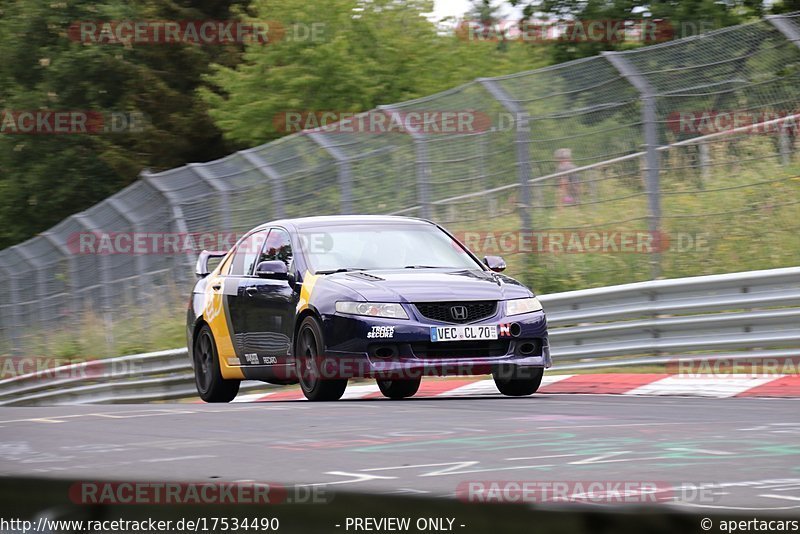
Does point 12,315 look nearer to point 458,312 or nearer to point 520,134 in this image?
point 520,134

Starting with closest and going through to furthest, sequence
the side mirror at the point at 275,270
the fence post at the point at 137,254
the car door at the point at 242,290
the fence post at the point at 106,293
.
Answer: the side mirror at the point at 275,270 → the car door at the point at 242,290 → the fence post at the point at 137,254 → the fence post at the point at 106,293

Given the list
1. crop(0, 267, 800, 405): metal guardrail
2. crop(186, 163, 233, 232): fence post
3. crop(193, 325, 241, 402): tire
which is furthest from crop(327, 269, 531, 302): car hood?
crop(186, 163, 233, 232): fence post

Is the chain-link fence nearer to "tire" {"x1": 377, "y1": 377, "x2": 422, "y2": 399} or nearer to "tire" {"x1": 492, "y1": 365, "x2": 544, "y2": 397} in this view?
"tire" {"x1": 377, "y1": 377, "x2": 422, "y2": 399}

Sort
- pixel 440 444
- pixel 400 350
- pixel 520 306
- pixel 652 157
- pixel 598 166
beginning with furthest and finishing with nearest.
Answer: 1. pixel 598 166
2. pixel 652 157
3. pixel 520 306
4. pixel 400 350
5. pixel 440 444

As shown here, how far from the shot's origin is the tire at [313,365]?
32.6 ft

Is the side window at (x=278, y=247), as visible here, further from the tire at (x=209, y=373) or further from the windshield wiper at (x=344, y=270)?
the tire at (x=209, y=373)

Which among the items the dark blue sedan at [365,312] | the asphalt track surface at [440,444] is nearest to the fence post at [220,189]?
the dark blue sedan at [365,312]

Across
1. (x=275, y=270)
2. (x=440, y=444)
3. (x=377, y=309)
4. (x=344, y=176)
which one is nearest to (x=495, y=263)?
(x=377, y=309)

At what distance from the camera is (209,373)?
39.7 feet

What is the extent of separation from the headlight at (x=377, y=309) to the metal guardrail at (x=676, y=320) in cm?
334

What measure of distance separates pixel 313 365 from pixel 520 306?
61.1 inches

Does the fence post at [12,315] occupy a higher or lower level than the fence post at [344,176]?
lower

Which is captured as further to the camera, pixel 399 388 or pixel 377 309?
pixel 399 388

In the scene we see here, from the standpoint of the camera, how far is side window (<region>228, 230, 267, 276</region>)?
456 inches
